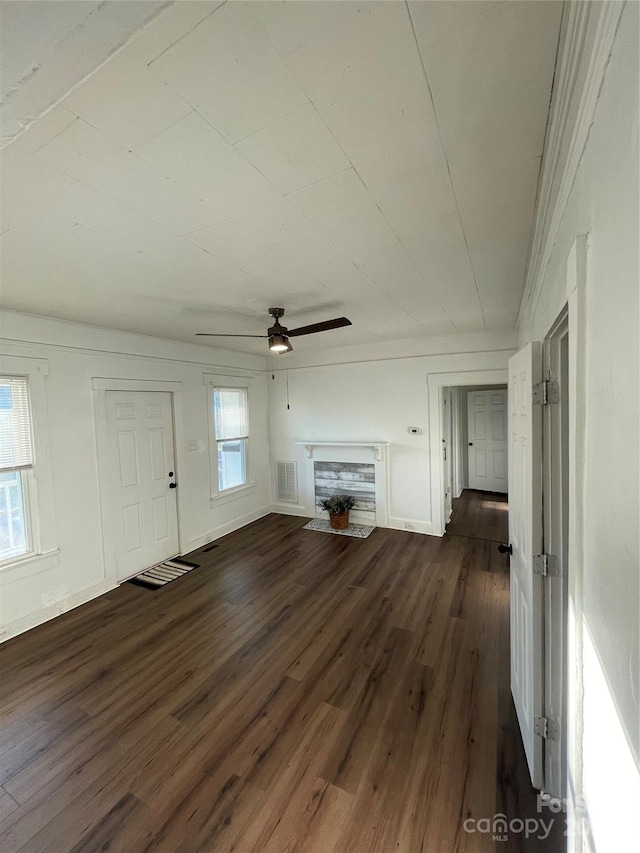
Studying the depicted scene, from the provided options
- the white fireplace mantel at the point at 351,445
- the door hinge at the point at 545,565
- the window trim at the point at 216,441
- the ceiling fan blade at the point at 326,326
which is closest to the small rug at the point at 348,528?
the white fireplace mantel at the point at 351,445

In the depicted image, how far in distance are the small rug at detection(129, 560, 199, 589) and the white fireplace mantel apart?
7.50 ft

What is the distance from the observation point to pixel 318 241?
6.01 ft

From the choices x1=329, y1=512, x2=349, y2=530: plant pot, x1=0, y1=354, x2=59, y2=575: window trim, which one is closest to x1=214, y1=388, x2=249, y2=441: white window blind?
x1=329, y1=512, x2=349, y2=530: plant pot

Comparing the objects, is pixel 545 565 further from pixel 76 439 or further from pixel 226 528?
pixel 226 528

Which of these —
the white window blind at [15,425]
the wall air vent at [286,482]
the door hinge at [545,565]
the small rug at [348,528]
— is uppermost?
the white window blind at [15,425]

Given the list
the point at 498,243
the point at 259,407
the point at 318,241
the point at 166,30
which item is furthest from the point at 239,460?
the point at 166,30

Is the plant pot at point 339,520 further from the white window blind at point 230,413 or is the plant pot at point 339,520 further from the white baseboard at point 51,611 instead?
the white baseboard at point 51,611

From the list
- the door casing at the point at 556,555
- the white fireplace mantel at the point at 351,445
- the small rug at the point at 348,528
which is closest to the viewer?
the door casing at the point at 556,555

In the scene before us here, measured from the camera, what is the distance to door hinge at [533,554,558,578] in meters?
1.48

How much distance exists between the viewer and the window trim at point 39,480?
9.56 feet

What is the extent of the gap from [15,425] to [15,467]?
344 millimetres

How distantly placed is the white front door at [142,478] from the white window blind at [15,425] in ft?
2.28

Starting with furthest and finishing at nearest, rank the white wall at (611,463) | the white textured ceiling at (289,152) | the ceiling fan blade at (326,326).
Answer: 1. the ceiling fan blade at (326,326)
2. the white textured ceiling at (289,152)
3. the white wall at (611,463)

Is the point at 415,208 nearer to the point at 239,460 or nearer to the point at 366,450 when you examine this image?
the point at 366,450
